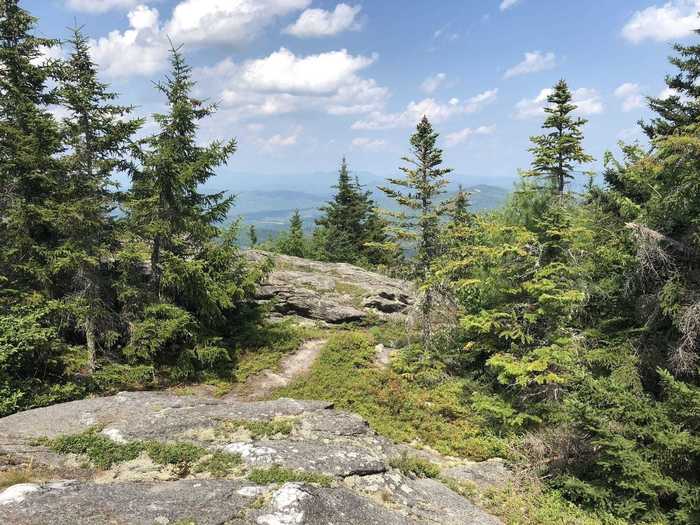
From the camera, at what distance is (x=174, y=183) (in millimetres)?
16000

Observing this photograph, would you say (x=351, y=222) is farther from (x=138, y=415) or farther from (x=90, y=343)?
(x=138, y=415)

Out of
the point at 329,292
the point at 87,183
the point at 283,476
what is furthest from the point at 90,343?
the point at 329,292

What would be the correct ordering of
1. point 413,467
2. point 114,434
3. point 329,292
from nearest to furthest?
1. point 114,434
2. point 413,467
3. point 329,292

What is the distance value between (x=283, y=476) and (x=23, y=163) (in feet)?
50.1

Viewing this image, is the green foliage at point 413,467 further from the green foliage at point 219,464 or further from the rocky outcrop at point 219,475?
the green foliage at point 219,464

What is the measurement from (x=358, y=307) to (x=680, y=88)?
70.1ft

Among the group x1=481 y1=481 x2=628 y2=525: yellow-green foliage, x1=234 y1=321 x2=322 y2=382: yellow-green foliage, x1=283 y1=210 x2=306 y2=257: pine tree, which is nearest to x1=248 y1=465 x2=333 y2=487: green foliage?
x1=481 y1=481 x2=628 y2=525: yellow-green foliage

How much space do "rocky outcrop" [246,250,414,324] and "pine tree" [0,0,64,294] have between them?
971cm

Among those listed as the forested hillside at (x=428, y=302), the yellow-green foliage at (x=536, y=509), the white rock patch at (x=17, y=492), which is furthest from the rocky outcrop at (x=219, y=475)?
the forested hillside at (x=428, y=302)

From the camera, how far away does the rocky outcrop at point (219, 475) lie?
17.5 ft

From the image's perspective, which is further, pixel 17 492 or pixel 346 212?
pixel 346 212

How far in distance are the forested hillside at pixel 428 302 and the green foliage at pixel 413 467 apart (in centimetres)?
161

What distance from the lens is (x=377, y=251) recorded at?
46406 millimetres

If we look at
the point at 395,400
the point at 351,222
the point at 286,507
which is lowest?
the point at 395,400
